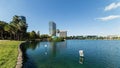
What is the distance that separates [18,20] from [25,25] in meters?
7.16

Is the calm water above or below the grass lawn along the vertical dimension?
below

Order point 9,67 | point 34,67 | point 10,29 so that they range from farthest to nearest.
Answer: point 10,29, point 34,67, point 9,67

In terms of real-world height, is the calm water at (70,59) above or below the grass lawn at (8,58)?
below

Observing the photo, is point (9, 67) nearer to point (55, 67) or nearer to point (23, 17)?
point (55, 67)

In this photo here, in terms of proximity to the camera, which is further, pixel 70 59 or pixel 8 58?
pixel 70 59

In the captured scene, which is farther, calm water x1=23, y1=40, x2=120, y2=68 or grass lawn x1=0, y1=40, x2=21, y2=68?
calm water x1=23, y1=40, x2=120, y2=68

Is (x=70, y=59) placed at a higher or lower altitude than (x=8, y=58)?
lower

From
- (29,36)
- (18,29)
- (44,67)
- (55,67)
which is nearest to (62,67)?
(55,67)

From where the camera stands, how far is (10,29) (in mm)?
97500

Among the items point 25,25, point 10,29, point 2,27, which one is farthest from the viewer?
point 25,25

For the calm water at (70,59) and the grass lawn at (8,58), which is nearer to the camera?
the grass lawn at (8,58)

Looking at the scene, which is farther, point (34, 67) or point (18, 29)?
point (18, 29)

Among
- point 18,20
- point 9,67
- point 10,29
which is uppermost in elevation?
point 18,20

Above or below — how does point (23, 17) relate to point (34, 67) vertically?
above
